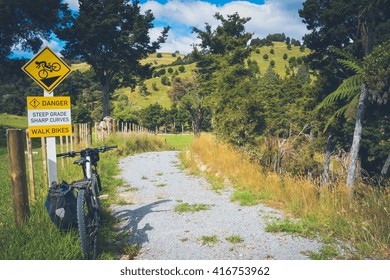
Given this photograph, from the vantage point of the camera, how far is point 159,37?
Answer: 26.9 meters

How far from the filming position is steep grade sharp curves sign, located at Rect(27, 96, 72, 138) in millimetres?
4555

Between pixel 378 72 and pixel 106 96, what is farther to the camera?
pixel 106 96

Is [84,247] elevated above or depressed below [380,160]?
above

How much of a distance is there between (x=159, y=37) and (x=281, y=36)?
234 feet

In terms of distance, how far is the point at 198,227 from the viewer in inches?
193

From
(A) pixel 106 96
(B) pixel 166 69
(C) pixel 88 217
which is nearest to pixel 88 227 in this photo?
(C) pixel 88 217

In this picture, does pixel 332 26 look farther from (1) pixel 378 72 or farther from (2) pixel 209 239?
(2) pixel 209 239

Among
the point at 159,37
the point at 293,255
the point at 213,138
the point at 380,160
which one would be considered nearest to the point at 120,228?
the point at 293,255

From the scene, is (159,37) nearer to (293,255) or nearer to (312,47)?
(312,47)

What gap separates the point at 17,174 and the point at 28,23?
862 inches

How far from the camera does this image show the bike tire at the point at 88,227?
130 inches

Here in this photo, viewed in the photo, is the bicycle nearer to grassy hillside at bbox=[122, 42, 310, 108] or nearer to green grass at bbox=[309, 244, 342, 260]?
green grass at bbox=[309, 244, 342, 260]

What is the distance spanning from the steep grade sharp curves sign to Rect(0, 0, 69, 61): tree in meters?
19.1

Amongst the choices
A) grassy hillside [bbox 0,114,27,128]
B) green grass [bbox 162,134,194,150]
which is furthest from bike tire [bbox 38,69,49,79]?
grassy hillside [bbox 0,114,27,128]
